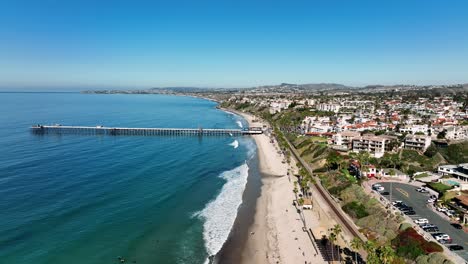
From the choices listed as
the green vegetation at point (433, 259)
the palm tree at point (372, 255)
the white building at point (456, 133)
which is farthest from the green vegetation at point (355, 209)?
the white building at point (456, 133)

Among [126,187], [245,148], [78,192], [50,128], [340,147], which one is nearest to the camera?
[78,192]

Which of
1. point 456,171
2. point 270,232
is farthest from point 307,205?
point 456,171

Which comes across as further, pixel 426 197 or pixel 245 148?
pixel 245 148

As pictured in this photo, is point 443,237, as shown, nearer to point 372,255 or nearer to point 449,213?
point 449,213

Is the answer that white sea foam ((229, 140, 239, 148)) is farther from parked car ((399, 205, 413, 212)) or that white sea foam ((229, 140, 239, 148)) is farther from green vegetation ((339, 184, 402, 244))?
parked car ((399, 205, 413, 212))

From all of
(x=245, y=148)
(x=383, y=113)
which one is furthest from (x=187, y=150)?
(x=383, y=113)

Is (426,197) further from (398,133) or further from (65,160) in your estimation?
(65,160)
